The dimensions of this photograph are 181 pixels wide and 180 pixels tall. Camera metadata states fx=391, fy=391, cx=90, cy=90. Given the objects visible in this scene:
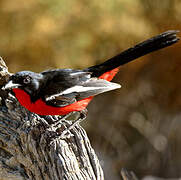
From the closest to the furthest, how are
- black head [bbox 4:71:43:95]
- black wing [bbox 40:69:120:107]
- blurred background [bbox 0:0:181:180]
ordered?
black head [bbox 4:71:43:95] < black wing [bbox 40:69:120:107] < blurred background [bbox 0:0:181:180]

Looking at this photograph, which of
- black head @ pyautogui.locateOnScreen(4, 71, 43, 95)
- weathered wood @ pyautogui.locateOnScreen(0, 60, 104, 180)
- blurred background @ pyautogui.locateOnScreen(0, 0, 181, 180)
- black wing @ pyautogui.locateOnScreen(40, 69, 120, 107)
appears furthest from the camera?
blurred background @ pyautogui.locateOnScreen(0, 0, 181, 180)

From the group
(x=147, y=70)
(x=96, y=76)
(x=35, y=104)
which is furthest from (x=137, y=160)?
(x=35, y=104)

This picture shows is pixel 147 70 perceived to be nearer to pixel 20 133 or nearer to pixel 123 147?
pixel 123 147

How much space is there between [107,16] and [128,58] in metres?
2.89

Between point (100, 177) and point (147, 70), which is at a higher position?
point (147, 70)

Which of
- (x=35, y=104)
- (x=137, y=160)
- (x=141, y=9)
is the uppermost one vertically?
(x=141, y=9)

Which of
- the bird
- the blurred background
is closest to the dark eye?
the bird

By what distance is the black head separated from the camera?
2.95 meters

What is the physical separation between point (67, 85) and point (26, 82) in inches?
Result: 14.2

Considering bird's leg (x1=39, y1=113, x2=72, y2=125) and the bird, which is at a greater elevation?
the bird

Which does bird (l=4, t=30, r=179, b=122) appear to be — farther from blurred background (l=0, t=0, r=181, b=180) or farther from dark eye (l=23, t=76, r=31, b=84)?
blurred background (l=0, t=0, r=181, b=180)

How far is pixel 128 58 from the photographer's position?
326 centimetres

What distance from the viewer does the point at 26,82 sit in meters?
3.00

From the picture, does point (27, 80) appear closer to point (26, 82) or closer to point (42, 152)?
point (26, 82)
